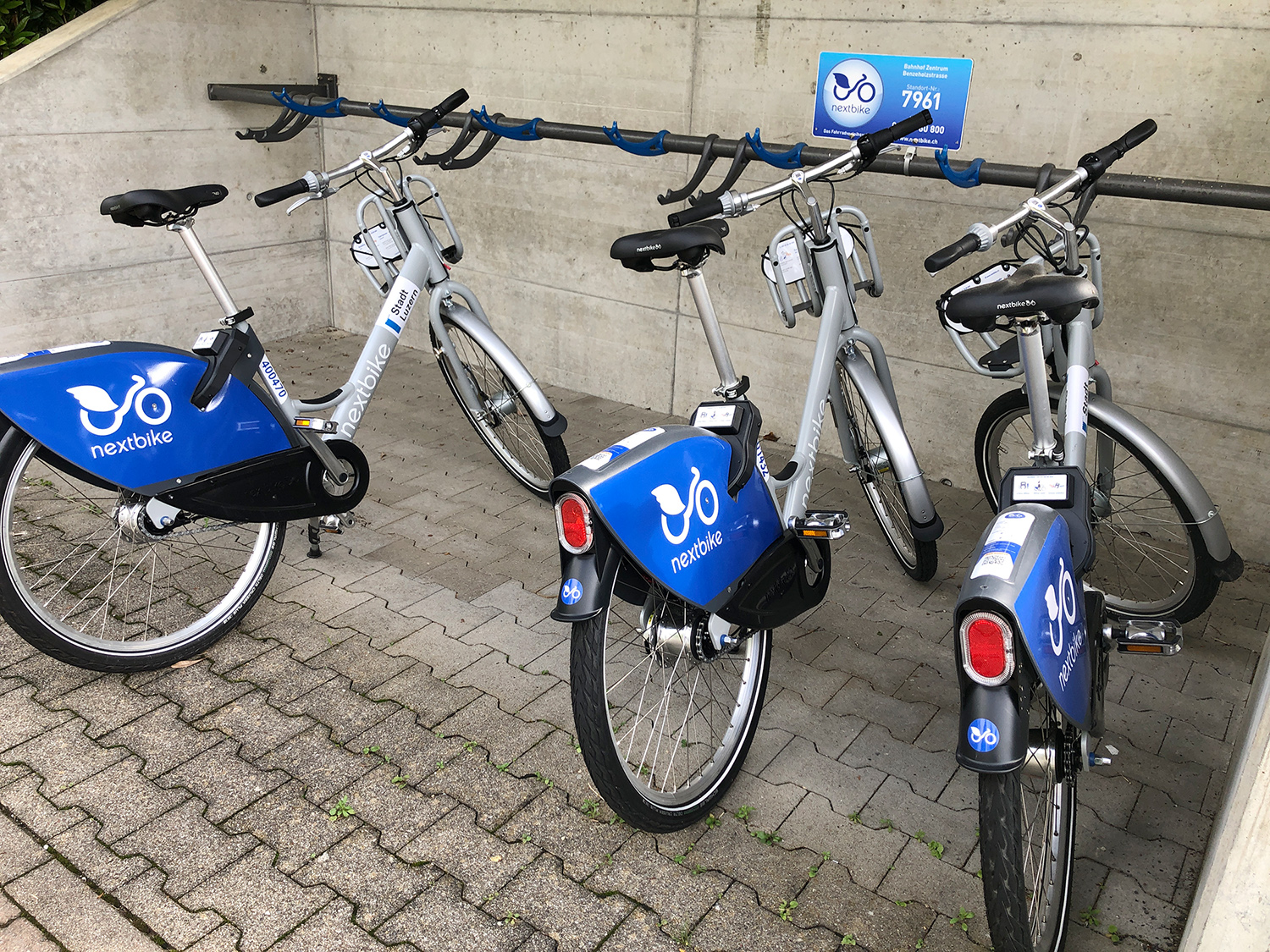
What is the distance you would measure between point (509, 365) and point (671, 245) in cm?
150

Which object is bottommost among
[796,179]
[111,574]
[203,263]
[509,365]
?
[111,574]

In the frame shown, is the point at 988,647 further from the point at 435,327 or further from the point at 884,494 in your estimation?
the point at 435,327

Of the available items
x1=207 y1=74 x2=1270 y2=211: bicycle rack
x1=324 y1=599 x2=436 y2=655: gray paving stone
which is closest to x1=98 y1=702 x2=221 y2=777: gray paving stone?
x1=324 y1=599 x2=436 y2=655: gray paving stone

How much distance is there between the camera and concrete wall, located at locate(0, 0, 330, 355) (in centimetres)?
495

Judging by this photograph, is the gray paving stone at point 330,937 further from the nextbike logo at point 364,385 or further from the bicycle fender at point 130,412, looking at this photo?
the nextbike logo at point 364,385

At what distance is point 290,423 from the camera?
10.3 feet

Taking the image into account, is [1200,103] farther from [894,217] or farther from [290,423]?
[290,423]

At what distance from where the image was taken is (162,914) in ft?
6.90

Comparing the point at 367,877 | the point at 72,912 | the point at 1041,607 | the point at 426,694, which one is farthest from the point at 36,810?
the point at 1041,607

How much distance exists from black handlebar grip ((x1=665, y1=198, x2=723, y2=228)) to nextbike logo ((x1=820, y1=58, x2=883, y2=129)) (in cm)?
171

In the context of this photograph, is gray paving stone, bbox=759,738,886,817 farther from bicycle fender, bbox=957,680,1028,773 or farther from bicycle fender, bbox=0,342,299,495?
bicycle fender, bbox=0,342,299,495

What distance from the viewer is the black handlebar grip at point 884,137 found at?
110 inches

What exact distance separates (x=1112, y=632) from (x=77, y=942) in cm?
220

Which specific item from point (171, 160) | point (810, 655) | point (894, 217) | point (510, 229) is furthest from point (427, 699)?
point (171, 160)
